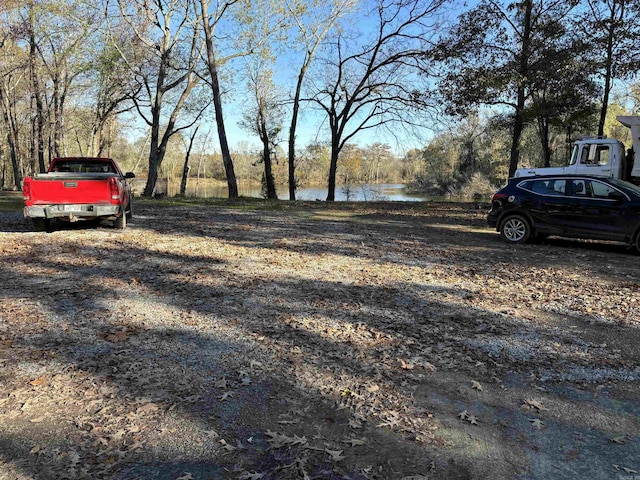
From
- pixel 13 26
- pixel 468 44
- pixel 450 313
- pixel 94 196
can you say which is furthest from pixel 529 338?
pixel 13 26

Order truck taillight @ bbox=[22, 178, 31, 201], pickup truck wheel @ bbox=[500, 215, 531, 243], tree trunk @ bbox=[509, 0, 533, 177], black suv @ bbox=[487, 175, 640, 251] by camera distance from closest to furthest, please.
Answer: black suv @ bbox=[487, 175, 640, 251], truck taillight @ bbox=[22, 178, 31, 201], pickup truck wheel @ bbox=[500, 215, 531, 243], tree trunk @ bbox=[509, 0, 533, 177]

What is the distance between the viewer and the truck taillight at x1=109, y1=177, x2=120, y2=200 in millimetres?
9863

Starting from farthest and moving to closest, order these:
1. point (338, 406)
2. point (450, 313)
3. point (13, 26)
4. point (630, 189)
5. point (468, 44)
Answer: point (13, 26)
point (468, 44)
point (630, 189)
point (450, 313)
point (338, 406)

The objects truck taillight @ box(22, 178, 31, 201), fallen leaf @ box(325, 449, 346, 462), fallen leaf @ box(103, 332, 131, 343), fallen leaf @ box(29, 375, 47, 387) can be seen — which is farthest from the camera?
truck taillight @ box(22, 178, 31, 201)

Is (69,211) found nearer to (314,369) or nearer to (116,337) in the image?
(116,337)

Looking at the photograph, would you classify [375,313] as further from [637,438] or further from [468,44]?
[468,44]

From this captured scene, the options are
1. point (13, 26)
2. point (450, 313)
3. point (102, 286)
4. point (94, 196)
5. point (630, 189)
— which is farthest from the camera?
point (13, 26)

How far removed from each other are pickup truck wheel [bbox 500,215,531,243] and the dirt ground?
2.27 m

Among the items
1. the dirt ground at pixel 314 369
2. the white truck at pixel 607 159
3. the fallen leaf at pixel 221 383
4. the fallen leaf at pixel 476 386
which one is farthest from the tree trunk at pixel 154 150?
the fallen leaf at pixel 476 386

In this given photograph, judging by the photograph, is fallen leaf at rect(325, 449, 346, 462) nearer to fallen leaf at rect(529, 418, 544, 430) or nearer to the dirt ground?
the dirt ground

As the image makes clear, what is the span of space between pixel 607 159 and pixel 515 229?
18.8 feet

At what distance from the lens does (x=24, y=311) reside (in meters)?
5.09

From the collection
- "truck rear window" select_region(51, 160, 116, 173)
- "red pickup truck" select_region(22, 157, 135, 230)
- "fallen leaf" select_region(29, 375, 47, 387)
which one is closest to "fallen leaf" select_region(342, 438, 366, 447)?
"fallen leaf" select_region(29, 375, 47, 387)

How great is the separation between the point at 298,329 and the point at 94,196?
7.24 m
